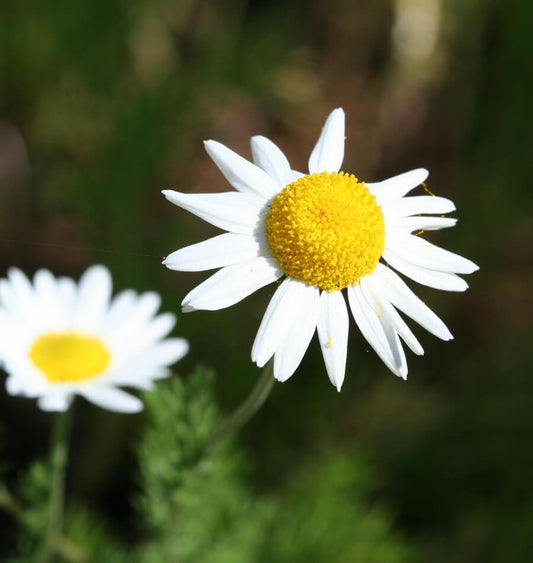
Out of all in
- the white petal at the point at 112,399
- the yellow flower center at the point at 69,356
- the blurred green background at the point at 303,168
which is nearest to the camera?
the white petal at the point at 112,399

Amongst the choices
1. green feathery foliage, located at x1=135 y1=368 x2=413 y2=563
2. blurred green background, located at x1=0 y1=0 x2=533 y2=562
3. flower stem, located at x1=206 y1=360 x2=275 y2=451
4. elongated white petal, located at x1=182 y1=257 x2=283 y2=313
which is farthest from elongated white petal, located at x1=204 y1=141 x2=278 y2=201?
blurred green background, located at x1=0 y1=0 x2=533 y2=562

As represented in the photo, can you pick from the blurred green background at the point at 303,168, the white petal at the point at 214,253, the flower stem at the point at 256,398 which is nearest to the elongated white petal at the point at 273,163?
the white petal at the point at 214,253

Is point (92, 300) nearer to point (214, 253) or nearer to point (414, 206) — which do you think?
point (214, 253)

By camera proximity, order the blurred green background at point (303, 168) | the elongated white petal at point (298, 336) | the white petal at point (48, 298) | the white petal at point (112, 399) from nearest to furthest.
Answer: the elongated white petal at point (298, 336)
the white petal at point (112, 399)
the white petal at point (48, 298)
the blurred green background at point (303, 168)

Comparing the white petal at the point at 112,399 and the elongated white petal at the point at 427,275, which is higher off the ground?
the elongated white petal at the point at 427,275

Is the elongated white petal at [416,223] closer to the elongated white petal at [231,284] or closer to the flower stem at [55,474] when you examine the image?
the elongated white petal at [231,284]

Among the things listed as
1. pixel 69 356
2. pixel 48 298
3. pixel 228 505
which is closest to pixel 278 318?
pixel 69 356

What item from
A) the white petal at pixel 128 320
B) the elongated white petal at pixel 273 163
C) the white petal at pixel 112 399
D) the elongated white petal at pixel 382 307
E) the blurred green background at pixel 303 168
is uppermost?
the blurred green background at pixel 303 168
